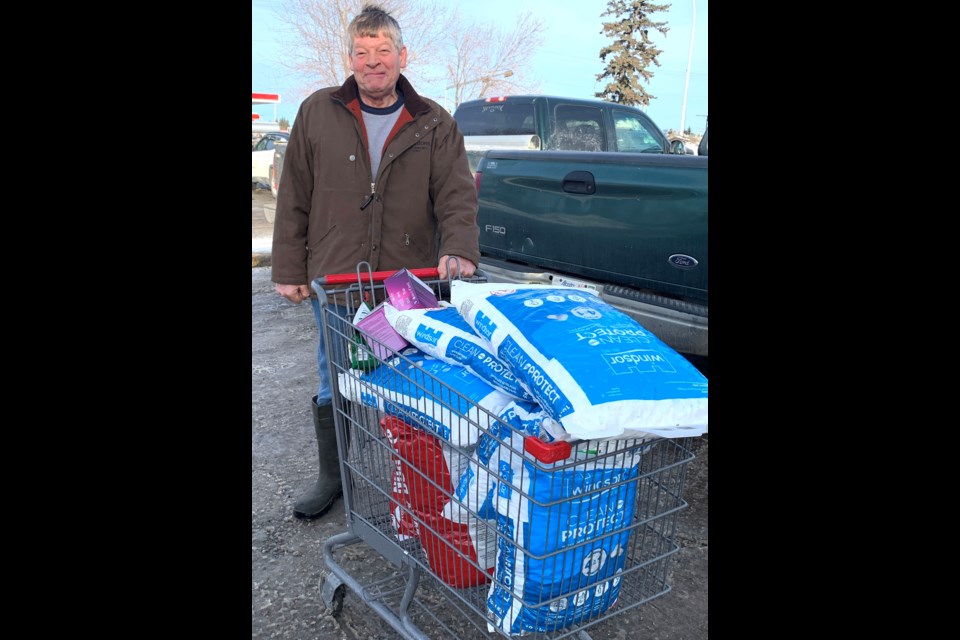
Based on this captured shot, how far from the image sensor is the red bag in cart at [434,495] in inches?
79.0

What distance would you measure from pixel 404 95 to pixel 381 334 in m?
1.21

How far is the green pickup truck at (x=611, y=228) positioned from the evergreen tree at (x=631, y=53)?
34.8m

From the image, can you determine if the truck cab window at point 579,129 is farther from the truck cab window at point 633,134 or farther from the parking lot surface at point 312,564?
the parking lot surface at point 312,564

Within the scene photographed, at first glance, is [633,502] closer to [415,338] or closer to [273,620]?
[415,338]

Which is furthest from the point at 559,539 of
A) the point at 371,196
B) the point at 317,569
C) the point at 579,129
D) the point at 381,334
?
the point at 579,129

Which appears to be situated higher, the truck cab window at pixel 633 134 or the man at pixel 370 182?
the truck cab window at pixel 633 134

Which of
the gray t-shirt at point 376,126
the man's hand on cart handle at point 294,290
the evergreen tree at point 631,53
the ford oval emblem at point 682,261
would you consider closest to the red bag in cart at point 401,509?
the man's hand on cart handle at point 294,290

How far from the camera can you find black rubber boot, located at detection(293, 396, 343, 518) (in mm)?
3162

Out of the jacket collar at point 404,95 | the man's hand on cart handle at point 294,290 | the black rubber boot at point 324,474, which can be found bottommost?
the black rubber boot at point 324,474

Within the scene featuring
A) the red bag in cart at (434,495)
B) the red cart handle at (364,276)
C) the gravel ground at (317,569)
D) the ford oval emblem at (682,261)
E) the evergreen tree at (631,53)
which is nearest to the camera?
the red bag in cart at (434,495)

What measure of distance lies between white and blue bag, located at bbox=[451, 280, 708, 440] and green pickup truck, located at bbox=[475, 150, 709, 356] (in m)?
1.67

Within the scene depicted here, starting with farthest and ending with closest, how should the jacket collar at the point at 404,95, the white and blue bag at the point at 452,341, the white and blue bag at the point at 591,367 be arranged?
the jacket collar at the point at 404,95, the white and blue bag at the point at 452,341, the white and blue bag at the point at 591,367

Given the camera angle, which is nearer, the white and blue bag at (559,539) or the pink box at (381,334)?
the white and blue bag at (559,539)

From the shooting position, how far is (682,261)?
363 centimetres
